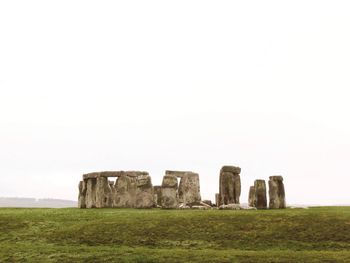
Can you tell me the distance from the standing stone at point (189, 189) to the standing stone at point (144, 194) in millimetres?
2294

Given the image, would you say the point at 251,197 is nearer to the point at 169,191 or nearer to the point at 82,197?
the point at 169,191

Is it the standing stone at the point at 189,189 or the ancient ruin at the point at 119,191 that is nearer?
the ancient ruin at the point at 119,191

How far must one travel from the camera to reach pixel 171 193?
26469mm

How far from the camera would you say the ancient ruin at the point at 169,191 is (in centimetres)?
2605

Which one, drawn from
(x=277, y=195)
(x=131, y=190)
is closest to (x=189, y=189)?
(x=131, y=190)

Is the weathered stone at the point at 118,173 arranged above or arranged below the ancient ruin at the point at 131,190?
above

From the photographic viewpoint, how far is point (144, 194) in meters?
27.8

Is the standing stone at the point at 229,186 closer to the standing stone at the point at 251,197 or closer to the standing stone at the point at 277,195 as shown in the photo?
the standing stone at the point at 251,197

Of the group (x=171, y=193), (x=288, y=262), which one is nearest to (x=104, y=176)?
(x=171, y=193)

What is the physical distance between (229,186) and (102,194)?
6.77 meters

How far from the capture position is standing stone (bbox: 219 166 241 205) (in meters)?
27.4

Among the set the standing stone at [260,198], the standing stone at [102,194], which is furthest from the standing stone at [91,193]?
the standing stone at [260,198]

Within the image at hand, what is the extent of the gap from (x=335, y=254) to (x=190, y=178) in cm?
1508

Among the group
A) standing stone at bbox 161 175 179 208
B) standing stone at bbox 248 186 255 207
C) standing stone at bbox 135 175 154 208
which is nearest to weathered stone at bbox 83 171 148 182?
standing stone at bbox 135 175 154 208
